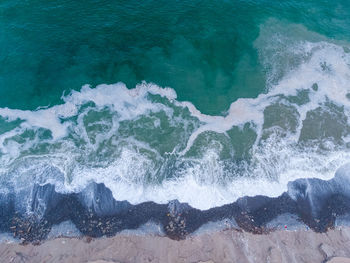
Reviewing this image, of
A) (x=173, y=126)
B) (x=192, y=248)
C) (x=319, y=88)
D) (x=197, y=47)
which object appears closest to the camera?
(x=192, y=248)

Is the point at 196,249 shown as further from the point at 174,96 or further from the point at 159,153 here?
the point at 174,96

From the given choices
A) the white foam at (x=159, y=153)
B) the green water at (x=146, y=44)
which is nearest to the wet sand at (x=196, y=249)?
the white foam at (x=159, y=153)

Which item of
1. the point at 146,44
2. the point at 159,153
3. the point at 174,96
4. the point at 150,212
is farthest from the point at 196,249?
the point at 146,44

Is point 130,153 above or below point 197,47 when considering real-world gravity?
below

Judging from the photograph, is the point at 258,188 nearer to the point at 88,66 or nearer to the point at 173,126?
the point at 173,126

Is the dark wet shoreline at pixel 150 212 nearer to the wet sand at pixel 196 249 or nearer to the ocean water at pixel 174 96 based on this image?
the wet sand at pixel 196 249

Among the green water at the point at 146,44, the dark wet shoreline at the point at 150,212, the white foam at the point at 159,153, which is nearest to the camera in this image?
the dark wet shoreline at the point at 150,212

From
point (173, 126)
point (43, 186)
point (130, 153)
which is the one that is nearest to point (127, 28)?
point (173, 126)
